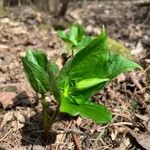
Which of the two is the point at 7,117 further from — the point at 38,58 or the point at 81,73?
the point at 81,73

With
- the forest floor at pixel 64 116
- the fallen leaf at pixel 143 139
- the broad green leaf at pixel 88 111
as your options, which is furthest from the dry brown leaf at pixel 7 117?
the fallen leaf at pixel 143 139

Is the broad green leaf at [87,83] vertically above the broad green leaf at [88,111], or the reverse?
the broad green leaf at [87,83]

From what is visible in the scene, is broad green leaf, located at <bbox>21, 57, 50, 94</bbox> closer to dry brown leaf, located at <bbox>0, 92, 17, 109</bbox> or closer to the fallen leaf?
dry brown leaf, located at <bbox>0, 92, 17, 109</bbox>

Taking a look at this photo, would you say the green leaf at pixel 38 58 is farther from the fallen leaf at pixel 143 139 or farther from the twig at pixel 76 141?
the fallen leaf at pixel 143 139

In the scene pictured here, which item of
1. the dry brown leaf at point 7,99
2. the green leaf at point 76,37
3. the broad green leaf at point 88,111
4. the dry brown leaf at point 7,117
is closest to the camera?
the broad green leaf at point 88,111

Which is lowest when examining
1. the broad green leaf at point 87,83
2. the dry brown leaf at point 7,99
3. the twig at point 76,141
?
the twig at point 76,141

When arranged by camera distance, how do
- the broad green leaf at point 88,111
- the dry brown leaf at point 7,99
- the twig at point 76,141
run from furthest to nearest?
the dry brown leaf at point 7,99 → the twig at point 76,141 → the broad green leaf at point 88,111
